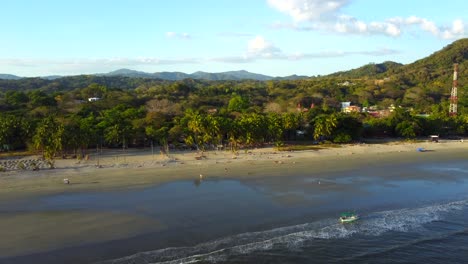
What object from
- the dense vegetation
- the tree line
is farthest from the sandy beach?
the dense vegetation

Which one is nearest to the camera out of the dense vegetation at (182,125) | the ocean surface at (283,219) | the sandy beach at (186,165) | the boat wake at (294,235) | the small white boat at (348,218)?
the boat wake at (294,235)

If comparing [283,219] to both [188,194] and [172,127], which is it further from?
[172,127]

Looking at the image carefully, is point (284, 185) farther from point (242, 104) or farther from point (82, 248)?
point (242, 104)

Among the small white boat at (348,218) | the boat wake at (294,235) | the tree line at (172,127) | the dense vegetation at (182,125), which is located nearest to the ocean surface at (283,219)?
the boat wake at (294,235)

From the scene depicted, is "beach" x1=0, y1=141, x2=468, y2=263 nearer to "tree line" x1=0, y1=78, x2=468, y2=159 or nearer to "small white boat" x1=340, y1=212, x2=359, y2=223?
"small white boat" x1=340, y1=212, x2=359, y2=223

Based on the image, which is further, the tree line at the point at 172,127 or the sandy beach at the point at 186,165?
the tree line at the point at 172,127

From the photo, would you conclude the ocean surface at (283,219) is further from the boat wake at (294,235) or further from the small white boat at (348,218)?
the small white boat at (348,218)

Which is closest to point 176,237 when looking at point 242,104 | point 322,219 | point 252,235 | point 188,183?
point 252,235
